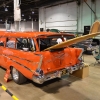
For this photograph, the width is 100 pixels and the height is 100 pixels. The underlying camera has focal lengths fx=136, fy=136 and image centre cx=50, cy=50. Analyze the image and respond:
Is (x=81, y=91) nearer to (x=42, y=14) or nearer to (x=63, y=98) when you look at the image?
(x=63, y=98)

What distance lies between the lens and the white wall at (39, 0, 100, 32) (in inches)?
453

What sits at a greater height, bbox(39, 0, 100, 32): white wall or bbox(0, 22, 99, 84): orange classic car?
bbox(39, 0, 100, 32): white wall

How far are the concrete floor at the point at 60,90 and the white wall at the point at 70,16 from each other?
8030 millimetres

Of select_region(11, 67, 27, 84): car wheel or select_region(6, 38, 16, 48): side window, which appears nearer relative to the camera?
select_region(11, 67, 27, 84): car wheel

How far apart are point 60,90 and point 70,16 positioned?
1039 centimetres

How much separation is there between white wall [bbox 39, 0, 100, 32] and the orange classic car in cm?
814

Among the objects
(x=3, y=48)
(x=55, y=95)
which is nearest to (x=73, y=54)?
(x=55, y=95)

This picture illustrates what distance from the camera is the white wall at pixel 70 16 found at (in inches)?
453

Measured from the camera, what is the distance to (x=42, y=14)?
1662 centimetres

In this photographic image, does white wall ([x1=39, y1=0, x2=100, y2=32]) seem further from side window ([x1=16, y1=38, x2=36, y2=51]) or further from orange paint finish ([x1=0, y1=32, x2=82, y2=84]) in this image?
side window ([x1=16, y1=38, x2=36, y2=51])

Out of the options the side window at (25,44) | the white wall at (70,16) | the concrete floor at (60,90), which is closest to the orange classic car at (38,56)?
the side window at (25,44)

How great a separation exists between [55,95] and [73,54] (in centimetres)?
137

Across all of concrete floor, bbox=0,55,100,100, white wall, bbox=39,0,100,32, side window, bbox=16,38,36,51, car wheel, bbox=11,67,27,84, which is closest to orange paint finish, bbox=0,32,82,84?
side window, bbox=16,38,36,51

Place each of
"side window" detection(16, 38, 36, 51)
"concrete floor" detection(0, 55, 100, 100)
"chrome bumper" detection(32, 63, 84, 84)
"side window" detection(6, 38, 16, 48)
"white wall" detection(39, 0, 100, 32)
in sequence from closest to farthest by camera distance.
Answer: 1. "chrome bumper" detection(32, 63, 84, 84)
2. "concrete floor" detection(0, 55, 100, 100)
3. "side window" detection(16, 38, 36, 51)
4. "side window" detection(6, 38, 16, 48)
5. "white wall" detection(39, 0, 100, 32)
